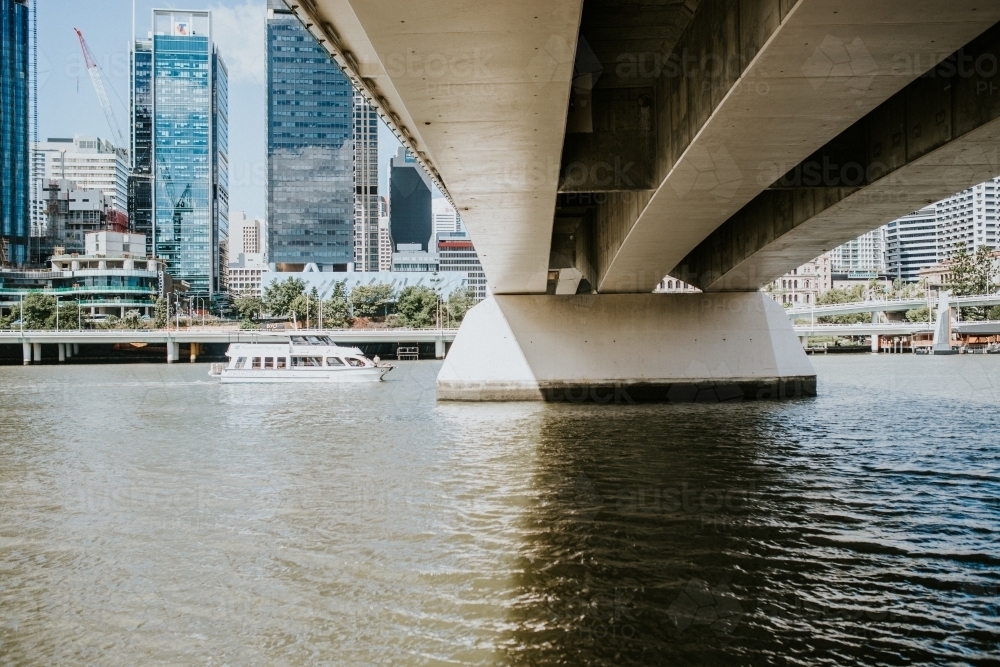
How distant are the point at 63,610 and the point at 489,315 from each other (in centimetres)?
2279

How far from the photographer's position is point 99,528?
35.6 feet

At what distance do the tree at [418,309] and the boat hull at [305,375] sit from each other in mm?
57536

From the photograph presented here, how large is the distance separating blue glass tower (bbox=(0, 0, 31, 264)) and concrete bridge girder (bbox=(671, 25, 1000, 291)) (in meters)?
191

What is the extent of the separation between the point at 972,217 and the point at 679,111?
143m

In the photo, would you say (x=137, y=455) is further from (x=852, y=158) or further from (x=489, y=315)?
(x=852, y=158)

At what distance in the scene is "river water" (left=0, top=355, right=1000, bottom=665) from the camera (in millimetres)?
6758

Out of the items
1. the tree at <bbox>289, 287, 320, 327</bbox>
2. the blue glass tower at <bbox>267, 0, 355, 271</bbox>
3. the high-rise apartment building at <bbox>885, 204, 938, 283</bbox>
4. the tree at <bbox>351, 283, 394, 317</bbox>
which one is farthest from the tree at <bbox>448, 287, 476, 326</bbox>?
the high-rise apartment building at <bbox>885, 204, 938, 283</bbox>

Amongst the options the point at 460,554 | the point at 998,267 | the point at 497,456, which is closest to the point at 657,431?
the point at 497,456

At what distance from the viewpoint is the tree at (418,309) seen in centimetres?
10325

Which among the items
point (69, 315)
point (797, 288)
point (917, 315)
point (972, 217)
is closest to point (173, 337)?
point (69, 315)

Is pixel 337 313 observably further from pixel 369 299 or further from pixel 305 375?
pixel 305 375

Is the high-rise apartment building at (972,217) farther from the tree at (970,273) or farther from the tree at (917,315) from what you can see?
the tree at (917,315)

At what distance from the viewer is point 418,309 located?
4126 inches

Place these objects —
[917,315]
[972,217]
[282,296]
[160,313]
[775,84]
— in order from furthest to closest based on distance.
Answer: [972,217], [282,296], [160,313], [917,315], [775,84]
